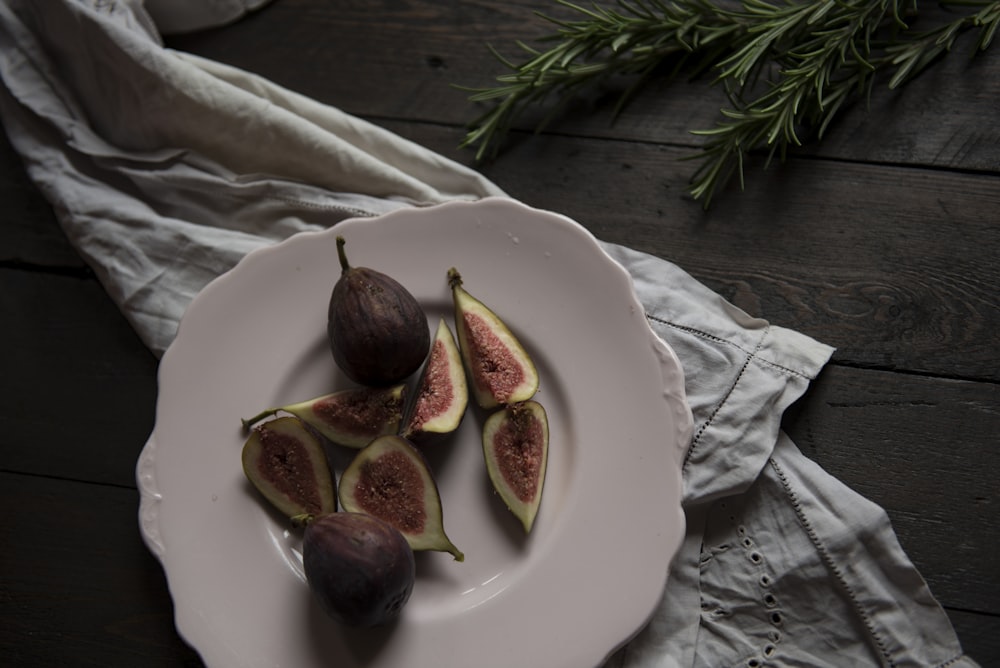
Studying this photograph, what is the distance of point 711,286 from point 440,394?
0.67 metres

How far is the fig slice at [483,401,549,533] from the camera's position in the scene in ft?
5.27

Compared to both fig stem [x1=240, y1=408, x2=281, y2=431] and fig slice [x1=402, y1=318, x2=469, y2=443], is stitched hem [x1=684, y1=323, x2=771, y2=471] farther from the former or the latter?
fig stem [x1=240, y1=408, x2=281, y2=431]

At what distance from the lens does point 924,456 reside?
1.73 m

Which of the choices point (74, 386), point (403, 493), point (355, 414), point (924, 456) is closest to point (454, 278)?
point (355, 414)

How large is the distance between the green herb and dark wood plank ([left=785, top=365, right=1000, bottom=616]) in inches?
21.4

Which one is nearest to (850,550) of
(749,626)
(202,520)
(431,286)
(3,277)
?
(749,626)

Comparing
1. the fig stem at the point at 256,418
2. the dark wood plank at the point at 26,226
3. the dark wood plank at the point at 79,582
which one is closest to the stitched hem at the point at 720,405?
the fig stem at the point at 256,418

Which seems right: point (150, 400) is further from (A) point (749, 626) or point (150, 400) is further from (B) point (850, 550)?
(B) point (850, 550)

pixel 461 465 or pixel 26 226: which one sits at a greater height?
pixel 26 226

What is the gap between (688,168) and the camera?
1.88 meters

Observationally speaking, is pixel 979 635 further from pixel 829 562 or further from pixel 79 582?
pixel 79 582

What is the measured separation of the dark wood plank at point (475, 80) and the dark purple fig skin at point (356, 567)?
38.0 inches

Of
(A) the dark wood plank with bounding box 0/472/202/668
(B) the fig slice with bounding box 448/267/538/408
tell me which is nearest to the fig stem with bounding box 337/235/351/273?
(B) the fig slice with bounding box 448/267/538/408

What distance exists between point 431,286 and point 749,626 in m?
0.96
